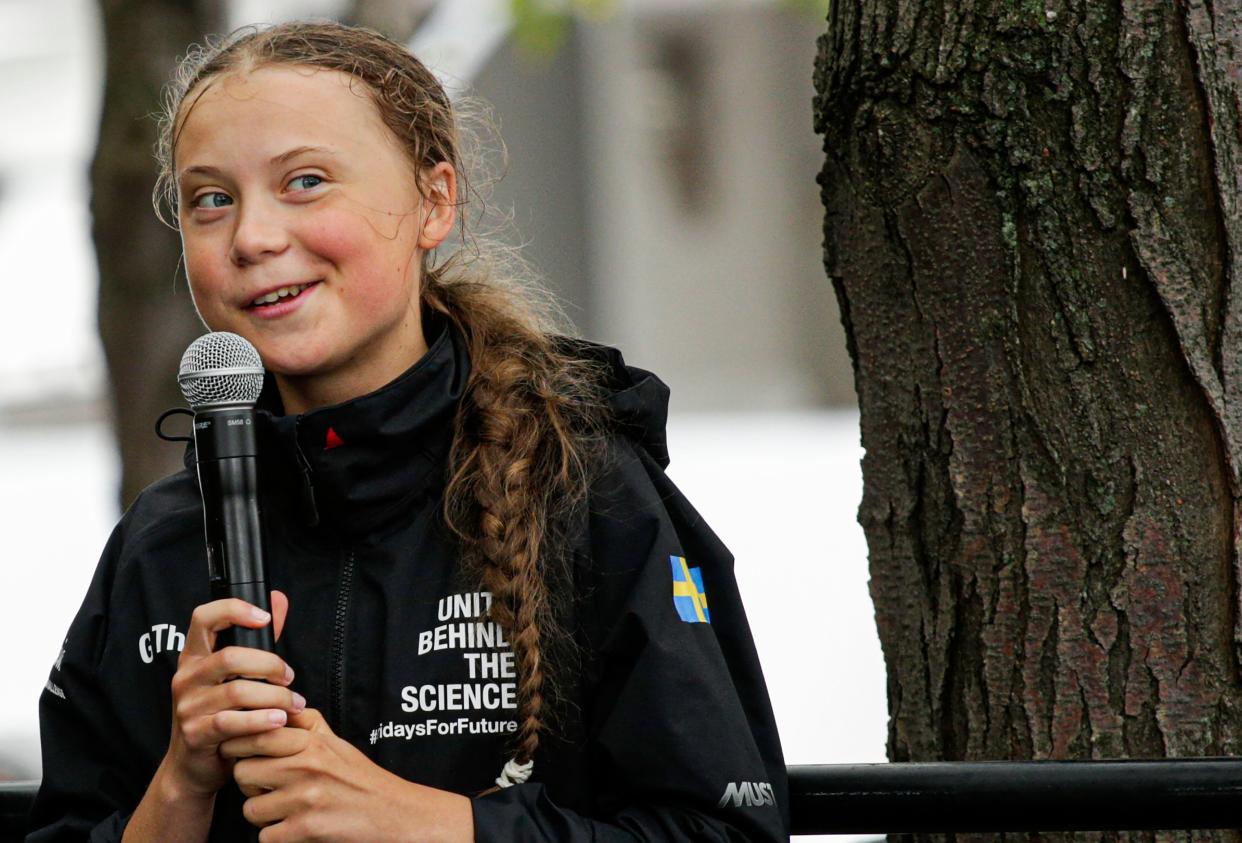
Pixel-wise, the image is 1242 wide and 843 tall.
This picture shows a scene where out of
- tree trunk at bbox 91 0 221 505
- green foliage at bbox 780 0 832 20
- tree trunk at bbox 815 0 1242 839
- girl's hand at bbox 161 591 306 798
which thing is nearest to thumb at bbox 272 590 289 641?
girl's hand at bbox 161 591 306 798

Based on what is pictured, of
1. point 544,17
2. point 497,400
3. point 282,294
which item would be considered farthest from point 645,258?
point 282,294

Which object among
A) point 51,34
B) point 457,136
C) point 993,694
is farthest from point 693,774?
point 51,34

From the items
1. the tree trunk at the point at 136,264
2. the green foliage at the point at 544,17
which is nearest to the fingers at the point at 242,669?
the tree trunk at the point at 136,264

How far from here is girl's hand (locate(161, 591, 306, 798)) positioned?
1.76 metres

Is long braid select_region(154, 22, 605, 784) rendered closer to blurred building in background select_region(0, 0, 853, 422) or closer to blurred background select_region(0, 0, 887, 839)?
blurred background select_region(0, 0, 887, 839)

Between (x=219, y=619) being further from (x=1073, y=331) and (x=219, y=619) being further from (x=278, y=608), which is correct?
(x=1073, y=331)

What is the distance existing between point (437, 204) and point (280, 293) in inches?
12.5

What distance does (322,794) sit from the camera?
1823 mm

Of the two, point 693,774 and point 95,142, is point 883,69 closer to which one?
point 693,774

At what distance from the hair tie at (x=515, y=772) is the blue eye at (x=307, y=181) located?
0.82 metres

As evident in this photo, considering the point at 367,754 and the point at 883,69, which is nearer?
the point at 367,754

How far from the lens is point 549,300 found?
8.70 feet

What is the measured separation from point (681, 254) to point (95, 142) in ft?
33.3

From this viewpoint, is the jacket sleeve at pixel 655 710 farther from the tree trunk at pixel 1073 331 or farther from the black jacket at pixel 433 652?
the tree trunk at pixel 1073 331
